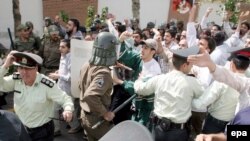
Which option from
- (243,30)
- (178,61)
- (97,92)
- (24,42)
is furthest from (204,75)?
(243,30)

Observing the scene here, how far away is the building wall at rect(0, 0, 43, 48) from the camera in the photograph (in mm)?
12156

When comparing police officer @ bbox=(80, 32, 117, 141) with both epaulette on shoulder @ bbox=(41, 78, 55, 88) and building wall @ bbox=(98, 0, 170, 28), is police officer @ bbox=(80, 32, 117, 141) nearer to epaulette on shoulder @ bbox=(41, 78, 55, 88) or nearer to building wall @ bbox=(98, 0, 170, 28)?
epaulette on shoulder @ bbox=(41, 78, 55, 88)

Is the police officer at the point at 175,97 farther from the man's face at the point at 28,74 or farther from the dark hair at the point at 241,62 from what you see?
the man's face at the point at 28,74

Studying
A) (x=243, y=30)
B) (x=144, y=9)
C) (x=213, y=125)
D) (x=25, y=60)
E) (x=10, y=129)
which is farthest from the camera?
(x=144, y=9)

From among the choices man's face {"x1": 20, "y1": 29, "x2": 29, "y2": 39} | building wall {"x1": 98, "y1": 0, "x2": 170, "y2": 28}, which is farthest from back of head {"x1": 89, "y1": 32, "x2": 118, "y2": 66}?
building wall {"x1": 98, "y1": 0, "x2": 170, "y2": 28}

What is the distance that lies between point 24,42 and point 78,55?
230cm

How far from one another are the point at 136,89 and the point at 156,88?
11.0 inches

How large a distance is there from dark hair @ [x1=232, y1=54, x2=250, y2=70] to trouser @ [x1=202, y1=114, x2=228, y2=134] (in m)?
0.74

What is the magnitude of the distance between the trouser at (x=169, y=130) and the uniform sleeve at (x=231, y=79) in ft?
2.51

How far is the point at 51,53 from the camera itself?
556 centimetres

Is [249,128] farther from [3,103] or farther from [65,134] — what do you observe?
[3,103]

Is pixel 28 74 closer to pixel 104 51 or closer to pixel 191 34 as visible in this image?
pixel 104 51

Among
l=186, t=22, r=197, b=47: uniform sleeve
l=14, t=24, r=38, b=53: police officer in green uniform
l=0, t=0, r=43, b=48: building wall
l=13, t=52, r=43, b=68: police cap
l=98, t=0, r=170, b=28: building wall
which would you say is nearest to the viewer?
l=13, t=52, r=43, b=68: police cap

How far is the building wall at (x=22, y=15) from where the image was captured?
1216 centimetres
